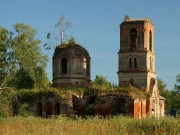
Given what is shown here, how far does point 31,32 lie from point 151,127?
90.5 ft

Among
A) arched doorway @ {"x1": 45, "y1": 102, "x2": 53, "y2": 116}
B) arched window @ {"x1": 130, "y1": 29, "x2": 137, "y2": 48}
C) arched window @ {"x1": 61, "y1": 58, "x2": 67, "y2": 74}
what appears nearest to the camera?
arched doorway @ {"x1": 45, "y1": 102, "x2": 53, "y2": 116}

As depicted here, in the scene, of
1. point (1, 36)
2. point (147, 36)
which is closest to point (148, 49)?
point (147, 36)

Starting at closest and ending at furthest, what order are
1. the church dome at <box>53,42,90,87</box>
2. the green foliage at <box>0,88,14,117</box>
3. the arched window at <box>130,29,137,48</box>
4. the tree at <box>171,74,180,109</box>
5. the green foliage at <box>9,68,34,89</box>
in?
the green foliage at <box>0,88,14,117</box>, the arched window at <box>130,29,137,48</box>, the church dome at <box>53,42,90,87</box>, the green foliage at <box>9,68,34,89</box>, the tree at <box>171,74,180,109</box>

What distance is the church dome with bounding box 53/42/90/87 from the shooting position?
3494cm

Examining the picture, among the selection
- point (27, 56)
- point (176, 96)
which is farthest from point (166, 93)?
point (27, 56)

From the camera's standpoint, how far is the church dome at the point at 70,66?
34.9 m

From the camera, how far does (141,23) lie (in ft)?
112

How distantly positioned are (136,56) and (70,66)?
502 centimetres

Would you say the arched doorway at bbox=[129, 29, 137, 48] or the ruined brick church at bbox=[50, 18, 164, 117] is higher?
the arched doorway at bbox=[129, 29, 137, 48]

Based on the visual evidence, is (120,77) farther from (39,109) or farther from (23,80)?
(23,80)

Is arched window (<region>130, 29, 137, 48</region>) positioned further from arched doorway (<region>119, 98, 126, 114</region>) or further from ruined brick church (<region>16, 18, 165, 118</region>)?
arched doorway (<region>119, 98, 126, 114</region>)

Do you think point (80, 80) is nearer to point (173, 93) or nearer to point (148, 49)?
point (148, 49)

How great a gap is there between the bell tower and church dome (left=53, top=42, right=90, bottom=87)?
9.48 ft

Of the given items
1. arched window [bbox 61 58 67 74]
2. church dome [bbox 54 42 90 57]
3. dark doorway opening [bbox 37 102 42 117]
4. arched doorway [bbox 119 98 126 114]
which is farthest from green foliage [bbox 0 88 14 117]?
arched doorway [bbox 119 98 126 114]
